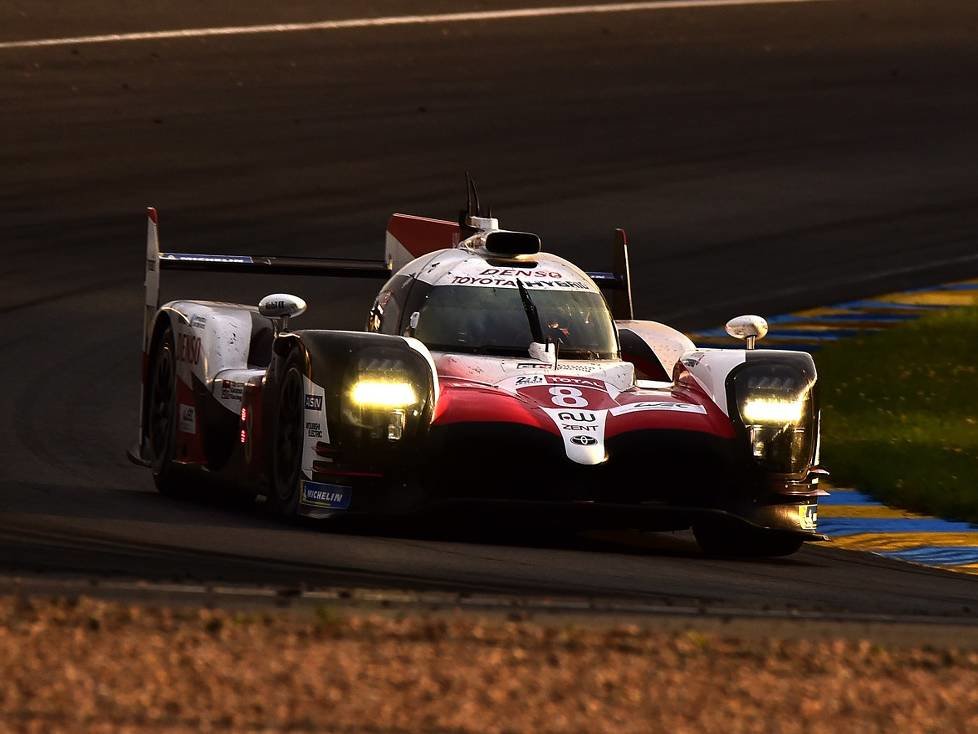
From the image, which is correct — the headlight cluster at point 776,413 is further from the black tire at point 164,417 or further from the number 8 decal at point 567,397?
the black tire at point 164,417

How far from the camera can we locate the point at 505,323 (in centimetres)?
1173

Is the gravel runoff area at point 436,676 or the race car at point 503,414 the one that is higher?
the race car at point 503,414

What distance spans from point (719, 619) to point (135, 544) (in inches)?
111

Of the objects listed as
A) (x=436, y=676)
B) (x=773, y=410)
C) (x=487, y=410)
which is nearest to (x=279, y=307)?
(x=487, y=410)

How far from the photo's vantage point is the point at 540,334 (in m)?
11.7

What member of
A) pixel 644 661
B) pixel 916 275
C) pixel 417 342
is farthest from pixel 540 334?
pixel 916 275

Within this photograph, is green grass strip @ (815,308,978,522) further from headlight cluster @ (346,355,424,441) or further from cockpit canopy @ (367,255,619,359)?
headlight cluster @ (346,355,424,441)

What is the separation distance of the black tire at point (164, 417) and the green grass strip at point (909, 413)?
13.2 ft

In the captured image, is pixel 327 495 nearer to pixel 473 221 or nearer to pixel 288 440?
pixel 288 440

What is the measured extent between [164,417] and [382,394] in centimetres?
284

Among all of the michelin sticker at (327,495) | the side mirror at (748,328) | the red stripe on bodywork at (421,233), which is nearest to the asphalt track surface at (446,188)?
the michelin sticker at (327,495)

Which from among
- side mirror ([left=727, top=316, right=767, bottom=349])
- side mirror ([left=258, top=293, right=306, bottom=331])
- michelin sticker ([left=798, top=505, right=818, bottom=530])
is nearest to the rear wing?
side mirror ([left=258, top=293, right=306, bottom=331])

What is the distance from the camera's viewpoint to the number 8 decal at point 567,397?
35.5ft

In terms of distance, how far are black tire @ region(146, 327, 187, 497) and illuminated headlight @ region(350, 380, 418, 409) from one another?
227 centimetres
